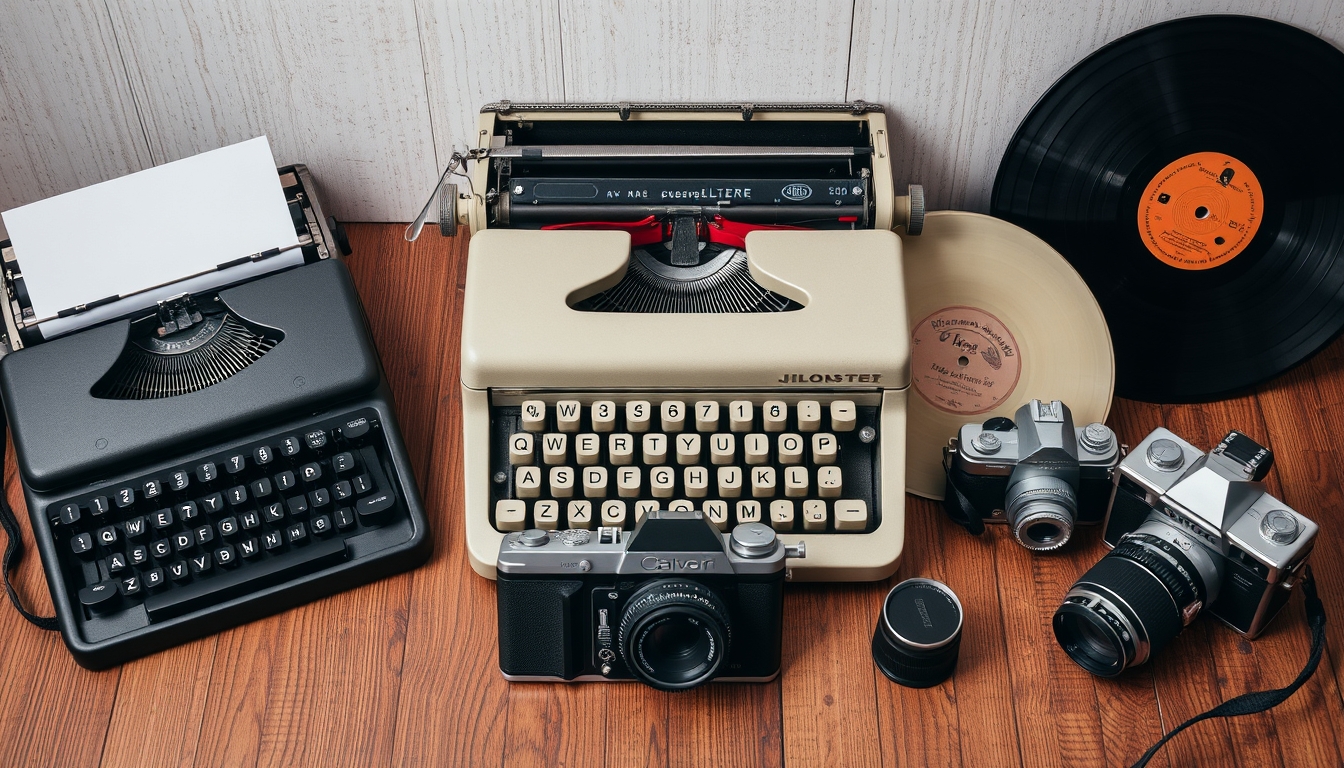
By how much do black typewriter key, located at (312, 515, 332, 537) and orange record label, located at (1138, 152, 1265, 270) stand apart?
123 cm

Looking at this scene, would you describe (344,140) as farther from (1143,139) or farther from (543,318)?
(1143,139)

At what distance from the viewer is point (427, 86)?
178 cm

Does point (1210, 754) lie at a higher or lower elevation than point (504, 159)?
lower

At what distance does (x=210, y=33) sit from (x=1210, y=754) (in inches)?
66.4

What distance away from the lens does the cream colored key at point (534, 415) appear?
1.52 meters

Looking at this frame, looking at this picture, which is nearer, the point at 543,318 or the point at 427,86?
the point at 543,318

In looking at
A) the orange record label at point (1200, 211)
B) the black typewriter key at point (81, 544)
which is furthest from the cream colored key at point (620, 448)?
the orange record label at point (1200, 211)

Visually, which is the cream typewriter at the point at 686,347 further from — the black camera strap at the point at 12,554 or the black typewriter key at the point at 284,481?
the black camera strap at the point at 12,554

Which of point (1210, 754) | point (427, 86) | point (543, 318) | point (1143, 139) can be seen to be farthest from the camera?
point (427, 86)

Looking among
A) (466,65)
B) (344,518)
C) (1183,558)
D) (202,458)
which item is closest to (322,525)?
(344,518)

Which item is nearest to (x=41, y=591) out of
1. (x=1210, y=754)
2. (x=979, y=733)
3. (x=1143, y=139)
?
(x=979, y=733)

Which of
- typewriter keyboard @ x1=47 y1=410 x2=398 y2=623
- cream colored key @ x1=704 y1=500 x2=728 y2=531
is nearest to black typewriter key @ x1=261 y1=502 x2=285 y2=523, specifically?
typewriter keyboard @ x1=47 y1=410 x2=398 y2=623

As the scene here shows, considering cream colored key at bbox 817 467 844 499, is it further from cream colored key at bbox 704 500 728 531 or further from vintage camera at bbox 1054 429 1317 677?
vintage camera at bbox 1054 429 1317 677

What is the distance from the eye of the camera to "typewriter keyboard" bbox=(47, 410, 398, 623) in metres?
1.47
